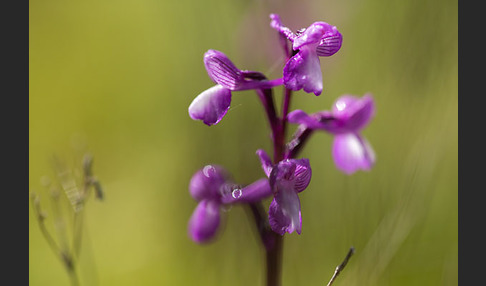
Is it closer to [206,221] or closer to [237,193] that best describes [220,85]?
[237,193]

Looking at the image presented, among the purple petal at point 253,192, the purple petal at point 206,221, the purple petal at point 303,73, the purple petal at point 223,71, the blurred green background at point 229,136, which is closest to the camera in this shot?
the purple petal at point 303,73

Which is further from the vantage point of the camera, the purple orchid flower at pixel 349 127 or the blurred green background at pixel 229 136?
the blurred green background at pixel 229 136

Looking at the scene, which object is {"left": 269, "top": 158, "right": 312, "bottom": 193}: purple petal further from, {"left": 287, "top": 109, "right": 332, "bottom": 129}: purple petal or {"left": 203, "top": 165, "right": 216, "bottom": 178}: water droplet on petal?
{"left": 203, "top": 165, "right": 216, "bottom": 178}: water droplet on petal

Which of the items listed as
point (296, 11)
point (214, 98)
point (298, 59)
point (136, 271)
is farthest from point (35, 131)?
point (298, 59)

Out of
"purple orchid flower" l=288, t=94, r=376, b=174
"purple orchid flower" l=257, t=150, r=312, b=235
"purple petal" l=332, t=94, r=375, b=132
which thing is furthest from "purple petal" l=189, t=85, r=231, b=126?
"purple petal" l=332, t=94, r=375, b=132

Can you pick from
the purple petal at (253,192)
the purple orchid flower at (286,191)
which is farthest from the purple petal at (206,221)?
the purple orchid flower at (286,191)

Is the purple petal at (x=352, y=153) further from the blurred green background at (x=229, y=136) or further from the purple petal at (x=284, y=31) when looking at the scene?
A: the purple petal at (x=284, y=31)

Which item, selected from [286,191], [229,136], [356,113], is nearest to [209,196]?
[286,191]
